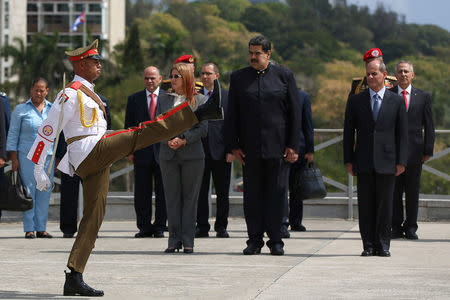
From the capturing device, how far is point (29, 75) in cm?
8462

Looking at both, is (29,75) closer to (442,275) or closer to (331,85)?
(331,85)

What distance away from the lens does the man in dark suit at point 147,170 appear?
493 inches

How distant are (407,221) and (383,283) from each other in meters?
4.16

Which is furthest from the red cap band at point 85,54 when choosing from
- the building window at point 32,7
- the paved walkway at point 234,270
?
the building window at point 32,7

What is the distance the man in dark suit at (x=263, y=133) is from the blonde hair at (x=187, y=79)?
0.63m

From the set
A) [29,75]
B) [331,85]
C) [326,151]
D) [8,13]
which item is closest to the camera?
[326,151]

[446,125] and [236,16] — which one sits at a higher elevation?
[236,16]

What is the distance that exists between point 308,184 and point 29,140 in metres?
3.18

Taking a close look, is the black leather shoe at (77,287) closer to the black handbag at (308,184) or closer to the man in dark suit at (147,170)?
the man in dark suit at (147,170)

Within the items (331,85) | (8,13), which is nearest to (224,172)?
(331,85)

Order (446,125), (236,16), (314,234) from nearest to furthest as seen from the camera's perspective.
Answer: (314,234), (446,125), (236,16)

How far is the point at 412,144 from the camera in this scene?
12039mm

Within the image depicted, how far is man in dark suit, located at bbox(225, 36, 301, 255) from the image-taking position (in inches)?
402

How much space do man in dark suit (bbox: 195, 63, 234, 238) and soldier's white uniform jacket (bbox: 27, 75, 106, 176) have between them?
4.49 meters
